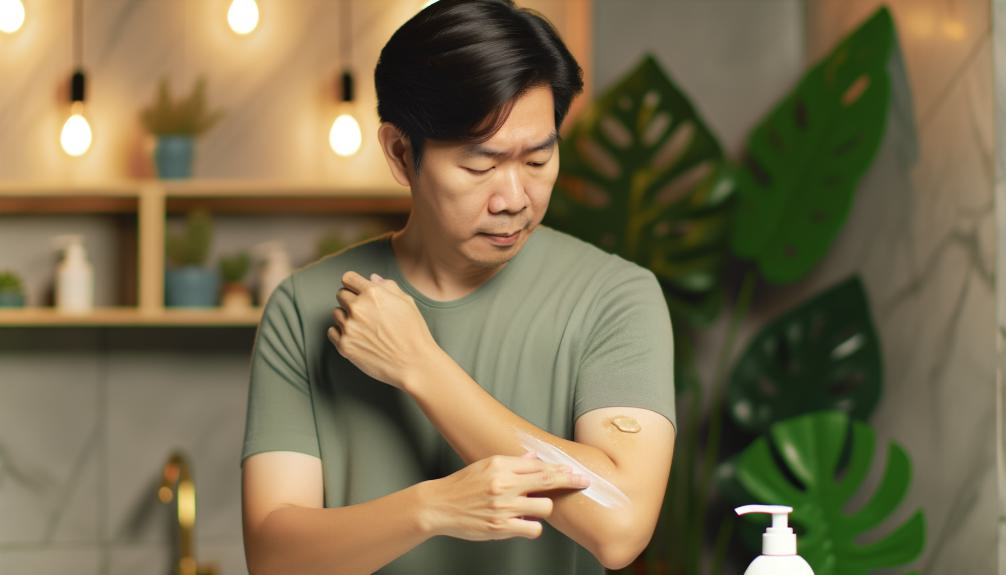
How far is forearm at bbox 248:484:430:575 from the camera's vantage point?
843 millimetres

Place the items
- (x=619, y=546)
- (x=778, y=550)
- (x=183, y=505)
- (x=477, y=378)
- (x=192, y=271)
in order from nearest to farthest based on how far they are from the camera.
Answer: (x=778, y=550), (x=619, y=546), (x=477, y=378), (x=183, y=505), (x=192, y=271)

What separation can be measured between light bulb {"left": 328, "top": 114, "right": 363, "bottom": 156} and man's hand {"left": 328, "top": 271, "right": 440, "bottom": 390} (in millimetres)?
1529

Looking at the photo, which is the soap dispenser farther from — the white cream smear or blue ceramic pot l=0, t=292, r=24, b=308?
blue ceramic pot l=0, t=292, r=24, b=308

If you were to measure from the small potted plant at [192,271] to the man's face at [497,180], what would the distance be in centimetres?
144

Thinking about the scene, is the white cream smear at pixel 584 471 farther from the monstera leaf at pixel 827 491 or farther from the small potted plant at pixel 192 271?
the small potted plant at pixel 192 271

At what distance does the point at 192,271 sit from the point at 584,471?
1.56 meters

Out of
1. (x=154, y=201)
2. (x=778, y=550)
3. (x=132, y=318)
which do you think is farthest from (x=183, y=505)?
(x=778, y=550)

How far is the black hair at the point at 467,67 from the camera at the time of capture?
0.89 m

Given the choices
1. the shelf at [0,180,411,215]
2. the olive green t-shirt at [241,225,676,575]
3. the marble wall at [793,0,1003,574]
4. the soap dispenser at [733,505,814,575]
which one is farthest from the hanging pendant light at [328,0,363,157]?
the soap dispenser at [733,505,814,575]

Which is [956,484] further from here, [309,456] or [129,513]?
[129,513]

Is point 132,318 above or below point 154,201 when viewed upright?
below

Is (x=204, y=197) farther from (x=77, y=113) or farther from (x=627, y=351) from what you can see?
(x=627, y=351)

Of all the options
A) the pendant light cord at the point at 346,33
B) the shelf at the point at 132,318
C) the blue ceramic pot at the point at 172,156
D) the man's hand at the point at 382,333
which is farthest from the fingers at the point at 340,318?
the pendant light cord at the point at 346,33

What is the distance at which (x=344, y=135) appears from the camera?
242 cm
